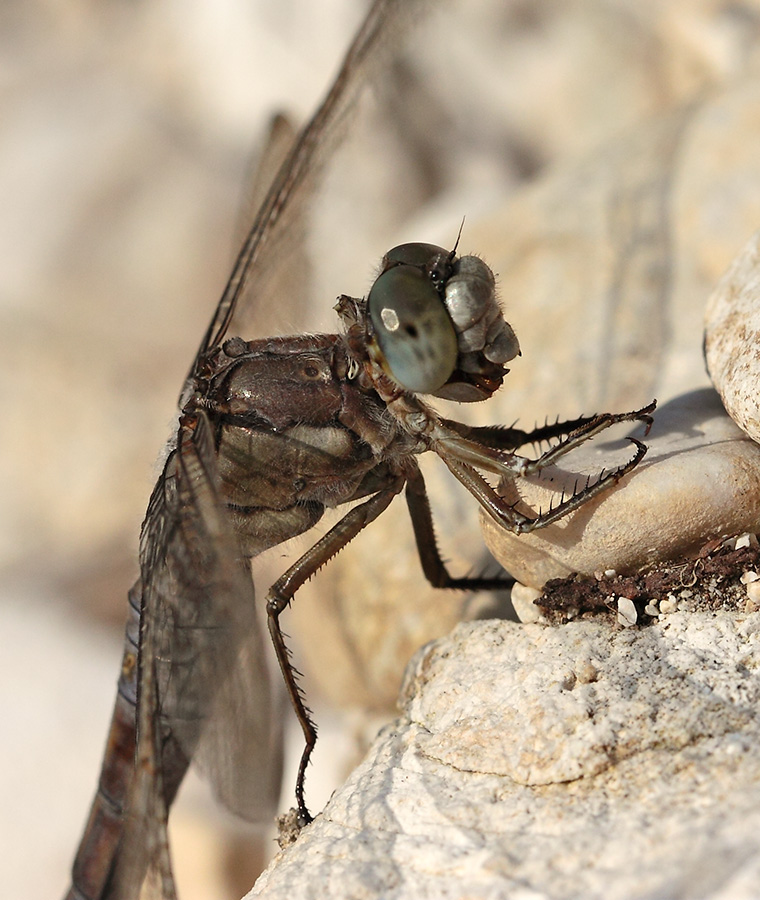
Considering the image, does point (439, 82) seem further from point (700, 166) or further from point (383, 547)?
point (383, 547)

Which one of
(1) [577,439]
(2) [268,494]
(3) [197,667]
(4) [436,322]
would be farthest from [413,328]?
(3) [197,667]

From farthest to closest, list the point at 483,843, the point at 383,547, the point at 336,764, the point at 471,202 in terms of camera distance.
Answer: the point at 471,202, the point at 383,547, the point at 336,764, the point at 483,843

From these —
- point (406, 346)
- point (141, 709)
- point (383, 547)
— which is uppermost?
point (406, 346)

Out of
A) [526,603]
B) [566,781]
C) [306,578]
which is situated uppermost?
[306,578]

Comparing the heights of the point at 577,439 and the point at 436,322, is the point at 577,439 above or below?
below

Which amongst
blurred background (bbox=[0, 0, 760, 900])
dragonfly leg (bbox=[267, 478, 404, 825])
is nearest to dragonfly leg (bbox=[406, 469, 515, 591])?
dragonfly leg (bbox=[267, 478, 404, 825])

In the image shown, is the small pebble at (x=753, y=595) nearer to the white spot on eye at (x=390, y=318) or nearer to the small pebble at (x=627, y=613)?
the small pebble at (x=627, y=613)

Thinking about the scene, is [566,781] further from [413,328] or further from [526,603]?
[413,328]

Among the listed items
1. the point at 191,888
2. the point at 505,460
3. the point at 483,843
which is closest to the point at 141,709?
the point at 483,843
